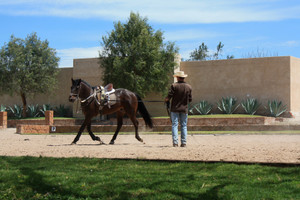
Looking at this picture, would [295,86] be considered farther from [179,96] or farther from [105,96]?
[179,96]

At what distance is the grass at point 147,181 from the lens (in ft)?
17.4

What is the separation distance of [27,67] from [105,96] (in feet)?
76.6

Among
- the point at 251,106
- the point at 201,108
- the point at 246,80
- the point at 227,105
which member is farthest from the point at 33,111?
the point at 251,106

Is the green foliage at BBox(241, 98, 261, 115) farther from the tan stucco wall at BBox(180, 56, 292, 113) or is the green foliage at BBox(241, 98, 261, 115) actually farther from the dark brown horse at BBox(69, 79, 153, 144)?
the dark brown horse at BBox(69, 79, 153, 144)

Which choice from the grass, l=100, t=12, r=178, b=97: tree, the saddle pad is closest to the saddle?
the saddle pad

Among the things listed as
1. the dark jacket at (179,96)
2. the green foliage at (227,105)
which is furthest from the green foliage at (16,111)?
the dark jacket at (179,96)

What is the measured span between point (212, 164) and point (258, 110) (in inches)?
914

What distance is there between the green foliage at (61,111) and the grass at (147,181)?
Answer: 89.8ft

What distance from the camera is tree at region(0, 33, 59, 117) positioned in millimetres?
33719

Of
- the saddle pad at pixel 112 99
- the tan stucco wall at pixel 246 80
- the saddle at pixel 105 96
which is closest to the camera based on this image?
the saddle at pixel 105 96

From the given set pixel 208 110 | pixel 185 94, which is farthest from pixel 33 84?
pixel 185 94

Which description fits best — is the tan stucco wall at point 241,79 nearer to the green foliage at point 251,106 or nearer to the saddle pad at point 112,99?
the green foliage at point 251,106

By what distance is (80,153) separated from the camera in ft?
29.6

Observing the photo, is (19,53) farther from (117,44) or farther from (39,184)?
(39,184)
